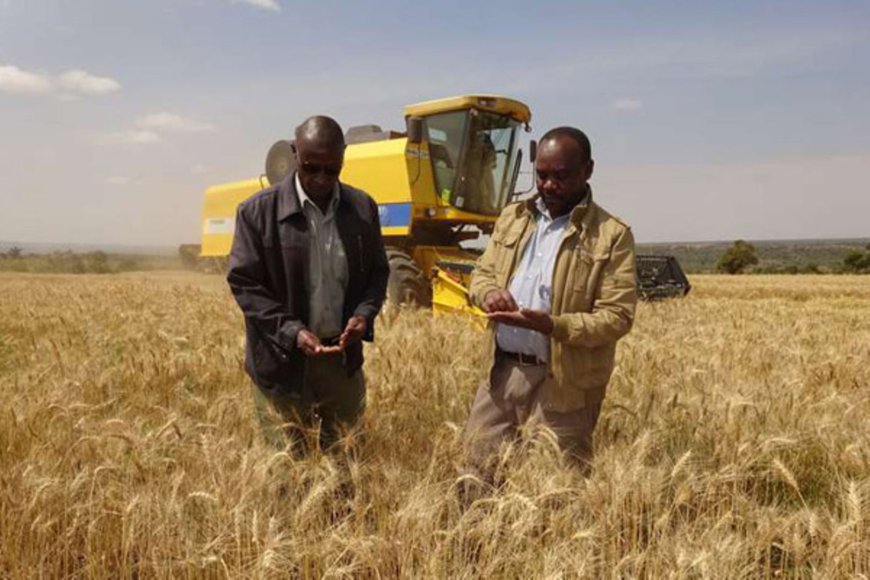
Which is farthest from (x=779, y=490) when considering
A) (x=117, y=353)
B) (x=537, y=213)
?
(x=117, y=353)

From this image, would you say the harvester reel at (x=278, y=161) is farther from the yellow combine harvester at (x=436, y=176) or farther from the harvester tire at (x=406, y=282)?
the harvester tire at (x=406, y=282)

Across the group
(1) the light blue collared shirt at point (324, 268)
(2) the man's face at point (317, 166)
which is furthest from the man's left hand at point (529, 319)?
(2) the man's face at point (317, 166)

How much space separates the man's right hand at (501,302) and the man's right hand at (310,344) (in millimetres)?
659

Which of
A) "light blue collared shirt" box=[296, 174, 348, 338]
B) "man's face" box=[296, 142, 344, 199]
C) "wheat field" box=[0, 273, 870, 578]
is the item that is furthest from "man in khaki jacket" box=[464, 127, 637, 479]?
"man's face" box=[296, 142, 344, 199]

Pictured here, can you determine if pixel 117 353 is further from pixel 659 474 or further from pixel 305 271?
pixel 659 474

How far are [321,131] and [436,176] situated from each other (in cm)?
826

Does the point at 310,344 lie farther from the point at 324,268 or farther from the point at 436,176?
the point at 436,176

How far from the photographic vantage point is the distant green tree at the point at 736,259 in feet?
166

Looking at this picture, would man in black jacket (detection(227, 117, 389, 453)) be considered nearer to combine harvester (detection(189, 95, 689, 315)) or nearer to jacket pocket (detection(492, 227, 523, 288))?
jacket pocket (detection(492, 227, 523, 288))

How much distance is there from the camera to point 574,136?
108 inches

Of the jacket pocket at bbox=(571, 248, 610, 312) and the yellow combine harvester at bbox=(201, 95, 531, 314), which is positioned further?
the yellow combine harvester at bbox=(201, 95, 531, 314)

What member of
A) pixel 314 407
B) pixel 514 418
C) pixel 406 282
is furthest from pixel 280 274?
pixel 406 282

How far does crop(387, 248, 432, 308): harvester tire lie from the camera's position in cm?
1018

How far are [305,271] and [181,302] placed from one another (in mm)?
9195
